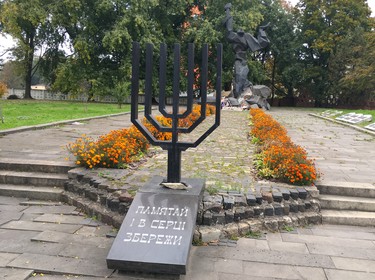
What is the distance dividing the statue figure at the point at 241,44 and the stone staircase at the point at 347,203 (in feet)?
61.4

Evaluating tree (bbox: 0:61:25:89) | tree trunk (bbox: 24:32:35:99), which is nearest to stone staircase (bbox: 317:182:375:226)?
tree trunk (bbox: 24:32:35:99)

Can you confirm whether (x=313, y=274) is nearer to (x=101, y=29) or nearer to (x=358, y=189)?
(x=358, y=189)

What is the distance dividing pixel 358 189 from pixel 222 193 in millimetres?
2070

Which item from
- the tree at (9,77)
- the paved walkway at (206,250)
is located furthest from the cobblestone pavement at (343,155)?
the tree at (9,77)

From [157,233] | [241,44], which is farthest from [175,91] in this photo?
[241,44]

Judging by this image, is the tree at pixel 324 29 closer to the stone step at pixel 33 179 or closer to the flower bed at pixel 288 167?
the flower bed at pixel 288 167

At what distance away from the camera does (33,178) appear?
18.0 ft

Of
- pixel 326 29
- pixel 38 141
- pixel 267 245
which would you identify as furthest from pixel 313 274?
pixel 326 29

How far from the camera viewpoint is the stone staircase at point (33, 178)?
524cm

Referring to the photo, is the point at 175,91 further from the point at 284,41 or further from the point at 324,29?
the point at 324,29

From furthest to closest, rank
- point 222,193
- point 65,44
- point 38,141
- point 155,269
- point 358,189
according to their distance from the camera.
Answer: point 65,44, point 38,141, point 358,189, point 222,193, point 155,269

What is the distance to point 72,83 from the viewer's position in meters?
24.7

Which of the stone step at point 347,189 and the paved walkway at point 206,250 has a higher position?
the stone step at point 347,189

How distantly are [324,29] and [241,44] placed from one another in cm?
1218
